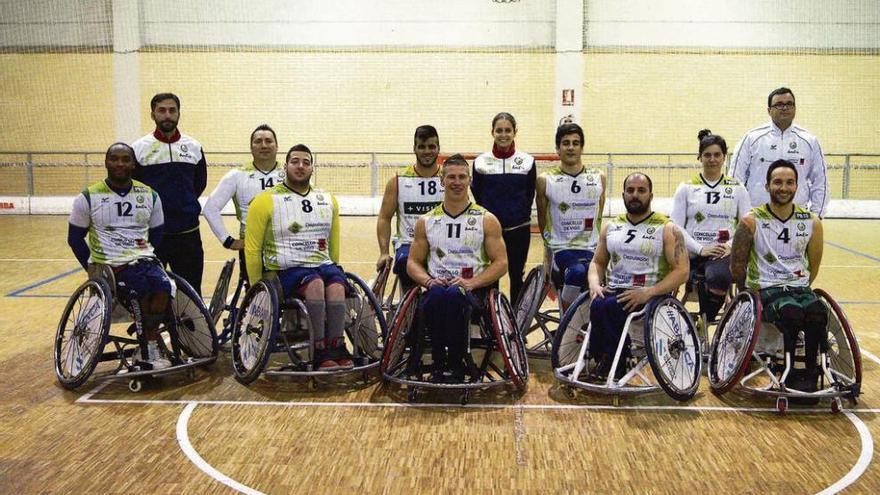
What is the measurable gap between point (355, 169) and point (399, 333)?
11.4 metres

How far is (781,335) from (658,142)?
1111 centimetres

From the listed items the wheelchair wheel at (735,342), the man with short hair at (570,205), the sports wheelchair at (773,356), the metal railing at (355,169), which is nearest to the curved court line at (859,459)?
the sports wheelchair at (773,356)

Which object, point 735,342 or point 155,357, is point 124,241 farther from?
point 735,342

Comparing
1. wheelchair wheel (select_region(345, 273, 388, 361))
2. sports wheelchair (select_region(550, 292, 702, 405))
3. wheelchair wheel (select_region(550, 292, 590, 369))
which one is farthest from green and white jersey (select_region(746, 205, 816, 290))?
wheelchair wheel (select_region(345, 273, 388, 361))

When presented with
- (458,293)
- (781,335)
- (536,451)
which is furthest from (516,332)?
(781,335)

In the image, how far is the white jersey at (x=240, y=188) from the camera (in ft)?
18.5

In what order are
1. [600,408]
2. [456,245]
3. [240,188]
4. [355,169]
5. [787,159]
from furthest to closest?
[355,169] → [787,159] → [240,188] → [456,245] → [600,408]

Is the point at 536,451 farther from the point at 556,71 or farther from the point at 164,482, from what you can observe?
the point at 556,71

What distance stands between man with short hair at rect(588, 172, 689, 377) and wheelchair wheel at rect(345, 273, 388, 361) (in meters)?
1.16

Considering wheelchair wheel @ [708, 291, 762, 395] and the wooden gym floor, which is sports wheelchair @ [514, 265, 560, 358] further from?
wheelchair wheel @ [708, 291, 762, 395]

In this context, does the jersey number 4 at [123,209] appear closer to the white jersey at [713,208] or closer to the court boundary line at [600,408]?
the court boundary line at [600,408]

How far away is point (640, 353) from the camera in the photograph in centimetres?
494

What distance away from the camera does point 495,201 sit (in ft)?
18.9

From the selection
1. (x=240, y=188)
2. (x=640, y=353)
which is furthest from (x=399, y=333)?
(x=240, y=188)
